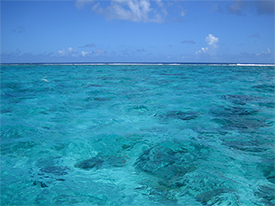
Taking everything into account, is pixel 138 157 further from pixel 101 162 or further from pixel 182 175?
pixel 182 175

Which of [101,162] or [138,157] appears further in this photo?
[138,157]

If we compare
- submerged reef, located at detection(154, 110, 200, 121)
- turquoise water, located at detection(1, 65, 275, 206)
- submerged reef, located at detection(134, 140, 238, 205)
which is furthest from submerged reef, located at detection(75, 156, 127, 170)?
submerged reef, located at detection(154, 110, 200, 121)

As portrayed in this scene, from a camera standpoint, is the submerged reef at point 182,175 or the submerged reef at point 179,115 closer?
the submerged reef at point 182,175

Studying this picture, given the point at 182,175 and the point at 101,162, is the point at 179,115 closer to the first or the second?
the point at 182,175

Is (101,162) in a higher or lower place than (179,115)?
lower

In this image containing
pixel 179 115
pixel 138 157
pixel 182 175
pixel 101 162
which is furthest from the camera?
pixel 179 115

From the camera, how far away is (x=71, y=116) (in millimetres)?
7316

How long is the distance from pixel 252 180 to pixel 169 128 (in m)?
2.75

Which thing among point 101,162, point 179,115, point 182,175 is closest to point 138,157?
point 101,162

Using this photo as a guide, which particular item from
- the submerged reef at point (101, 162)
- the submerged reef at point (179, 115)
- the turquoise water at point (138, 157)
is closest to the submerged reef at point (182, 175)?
the turquoise water at point (138, 157)

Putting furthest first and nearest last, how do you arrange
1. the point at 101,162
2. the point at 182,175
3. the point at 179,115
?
1. the point at 179,115
2. the point at 101,162
3. the point at 182,175

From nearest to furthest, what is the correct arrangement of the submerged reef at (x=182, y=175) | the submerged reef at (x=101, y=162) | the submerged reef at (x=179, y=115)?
the submerged reef at (x=182, y=175) < the submerged reef at (x=101, y=162) < the submerged reef at (x=179, y=115)

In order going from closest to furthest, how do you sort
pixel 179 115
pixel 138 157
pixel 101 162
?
pixel 101 162
pixel 138 157
pixel 179 115

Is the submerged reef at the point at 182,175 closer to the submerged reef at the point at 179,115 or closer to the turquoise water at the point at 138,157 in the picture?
the turquoise water at the point at 138,157
